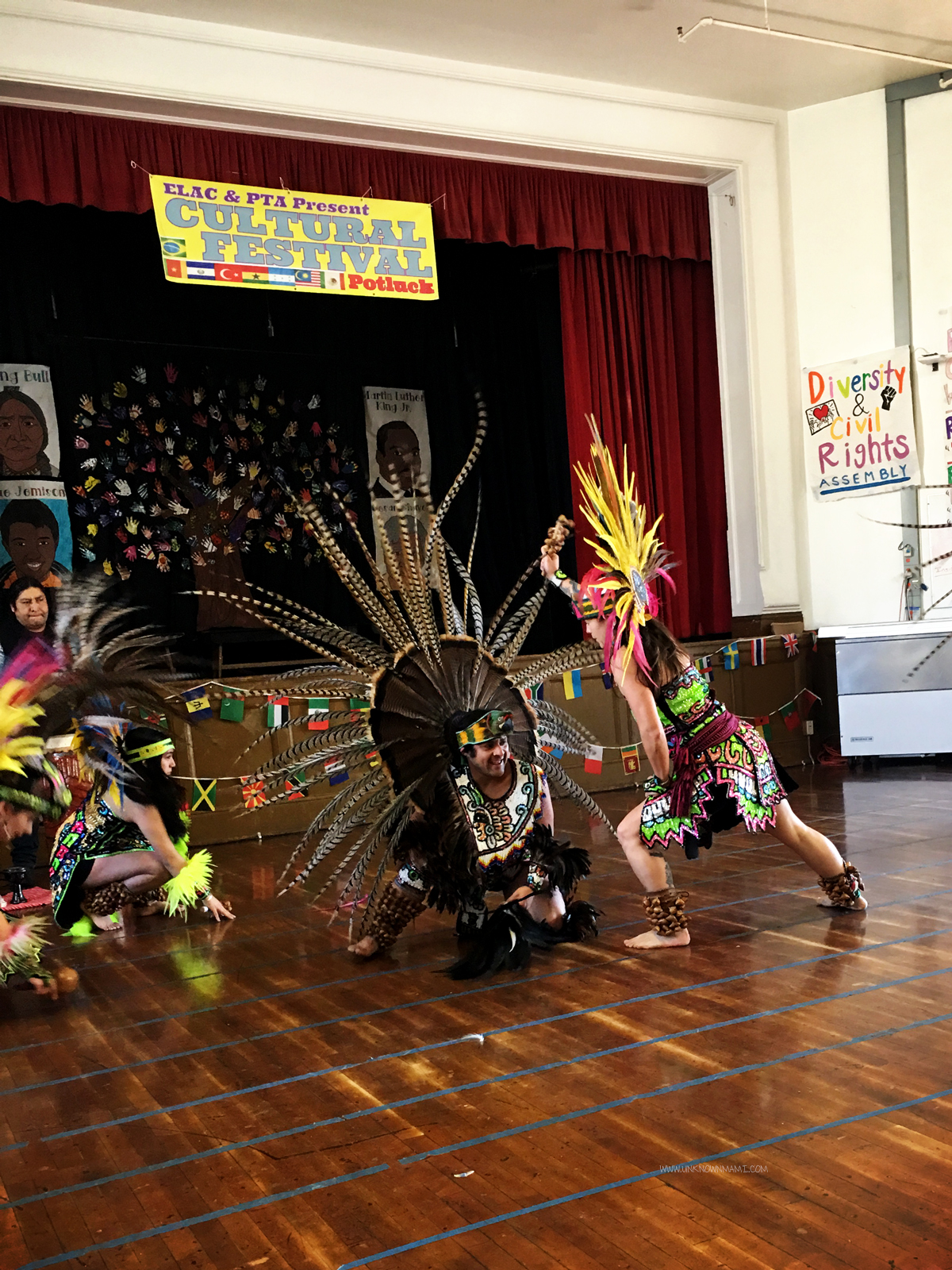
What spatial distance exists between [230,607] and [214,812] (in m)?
1.85

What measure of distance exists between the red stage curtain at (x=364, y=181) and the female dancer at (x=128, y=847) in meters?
3.63

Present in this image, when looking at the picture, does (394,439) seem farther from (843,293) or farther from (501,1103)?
(501,1103)

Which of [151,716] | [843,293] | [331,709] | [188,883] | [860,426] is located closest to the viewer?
[188,883]

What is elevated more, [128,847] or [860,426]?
[860,426]

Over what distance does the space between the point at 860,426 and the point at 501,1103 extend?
21.4ft

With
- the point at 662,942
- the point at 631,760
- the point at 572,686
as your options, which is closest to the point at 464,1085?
the point at 662,942

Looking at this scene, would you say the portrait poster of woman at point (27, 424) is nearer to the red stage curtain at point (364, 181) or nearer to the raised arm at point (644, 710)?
the red stage curtain at point (364, 181)

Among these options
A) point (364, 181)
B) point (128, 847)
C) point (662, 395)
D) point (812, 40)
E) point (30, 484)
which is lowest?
point (128, 847)

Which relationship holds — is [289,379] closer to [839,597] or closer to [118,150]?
[118,150]

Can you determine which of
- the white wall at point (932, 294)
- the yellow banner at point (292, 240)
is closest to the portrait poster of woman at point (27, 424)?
the yellow banner at point (292, 240)

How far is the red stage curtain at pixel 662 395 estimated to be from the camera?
27.6 feet

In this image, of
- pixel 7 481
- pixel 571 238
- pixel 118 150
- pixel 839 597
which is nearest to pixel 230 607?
pixel 7 481

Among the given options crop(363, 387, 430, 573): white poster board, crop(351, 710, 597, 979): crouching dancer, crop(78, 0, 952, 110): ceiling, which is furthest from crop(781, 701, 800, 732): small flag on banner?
crop(351, 710, 597, 979): crouching dancer

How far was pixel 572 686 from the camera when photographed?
7.55m
